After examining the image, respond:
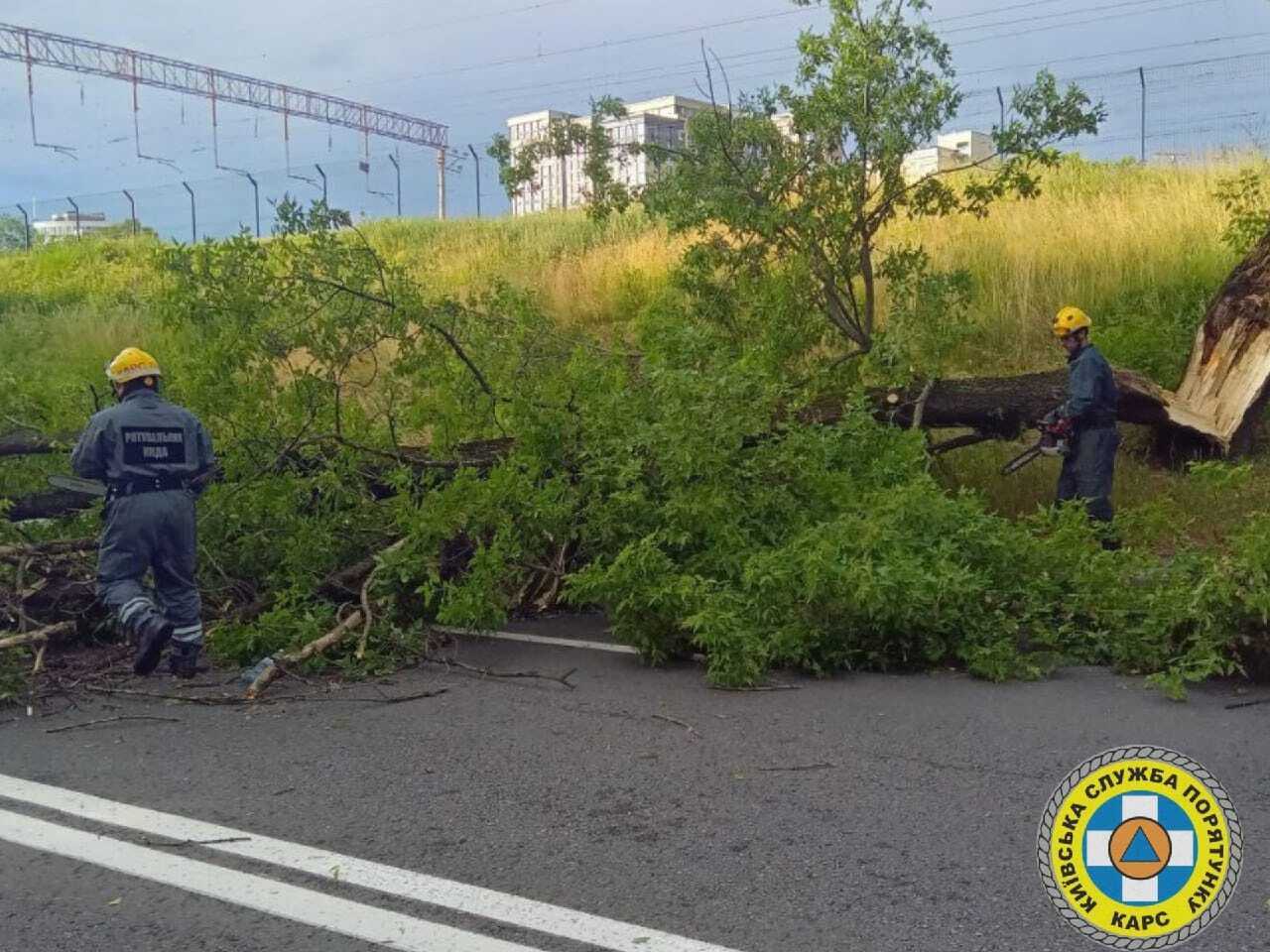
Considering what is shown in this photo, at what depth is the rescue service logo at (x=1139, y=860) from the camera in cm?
321

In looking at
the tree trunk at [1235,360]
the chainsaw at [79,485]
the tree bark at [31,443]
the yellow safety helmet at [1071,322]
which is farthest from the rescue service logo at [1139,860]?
the tree trunk at [1235,360]

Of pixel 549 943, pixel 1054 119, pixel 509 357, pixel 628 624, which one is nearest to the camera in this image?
pixel 549 943

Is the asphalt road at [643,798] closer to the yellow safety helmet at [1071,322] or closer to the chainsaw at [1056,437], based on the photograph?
the chainsaw at [1056,437]

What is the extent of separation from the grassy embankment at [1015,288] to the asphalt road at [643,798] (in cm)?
264

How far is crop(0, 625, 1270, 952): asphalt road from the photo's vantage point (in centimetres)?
339

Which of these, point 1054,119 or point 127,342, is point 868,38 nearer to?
point 1054,119

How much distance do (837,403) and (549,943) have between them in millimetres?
6225

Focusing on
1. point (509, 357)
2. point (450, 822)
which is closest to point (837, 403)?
point (509, 357)

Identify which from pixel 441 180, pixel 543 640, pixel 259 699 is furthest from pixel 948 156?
pixel 441 180

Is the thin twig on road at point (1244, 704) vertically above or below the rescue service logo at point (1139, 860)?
below

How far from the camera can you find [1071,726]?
5039 millimetres

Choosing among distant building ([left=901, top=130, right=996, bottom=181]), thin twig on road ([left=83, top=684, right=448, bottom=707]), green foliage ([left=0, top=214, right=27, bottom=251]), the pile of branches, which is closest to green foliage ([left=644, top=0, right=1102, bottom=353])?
distant building ([left=901, top=130, right=996, bottom=181])

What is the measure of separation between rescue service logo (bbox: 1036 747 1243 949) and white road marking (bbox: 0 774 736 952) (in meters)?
1.04

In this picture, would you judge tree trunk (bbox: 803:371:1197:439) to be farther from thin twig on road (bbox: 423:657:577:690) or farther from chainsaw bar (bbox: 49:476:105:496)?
chainsaw bar (bbox: 49:476:105:496)
